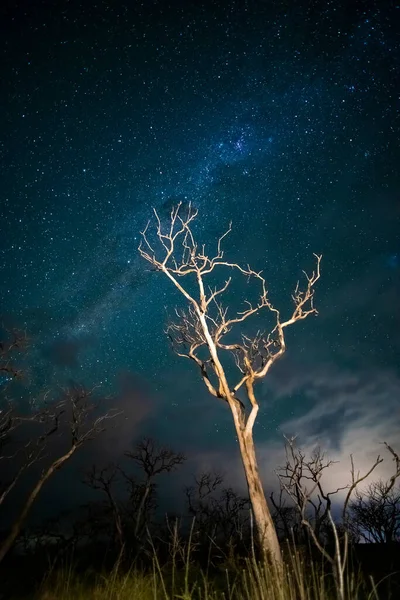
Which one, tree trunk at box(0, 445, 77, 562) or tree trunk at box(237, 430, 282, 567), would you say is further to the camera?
tree trunk at box(0, 445, 77, 562)

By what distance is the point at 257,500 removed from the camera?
28.2 ft

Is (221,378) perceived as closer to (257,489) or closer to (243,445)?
(243,445)

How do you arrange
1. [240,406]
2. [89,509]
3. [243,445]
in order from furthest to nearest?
[89,509] < [240,406] < [243,445]

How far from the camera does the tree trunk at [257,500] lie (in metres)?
8.06

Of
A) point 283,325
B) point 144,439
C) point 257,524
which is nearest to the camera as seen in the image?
point 257,524

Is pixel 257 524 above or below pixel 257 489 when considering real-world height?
below

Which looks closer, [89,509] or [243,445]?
[243,445]

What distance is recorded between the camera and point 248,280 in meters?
12.7

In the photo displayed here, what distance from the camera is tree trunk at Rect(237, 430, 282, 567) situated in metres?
8.06

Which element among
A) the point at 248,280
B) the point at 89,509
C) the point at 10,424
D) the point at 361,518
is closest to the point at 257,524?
the point at 248,280

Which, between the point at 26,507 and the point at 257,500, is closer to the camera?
the point at 257,500

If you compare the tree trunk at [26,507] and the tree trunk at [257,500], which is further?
the tree trunk at [26,507]

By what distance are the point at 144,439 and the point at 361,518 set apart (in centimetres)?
2499

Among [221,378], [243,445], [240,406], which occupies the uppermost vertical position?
[221,378]
